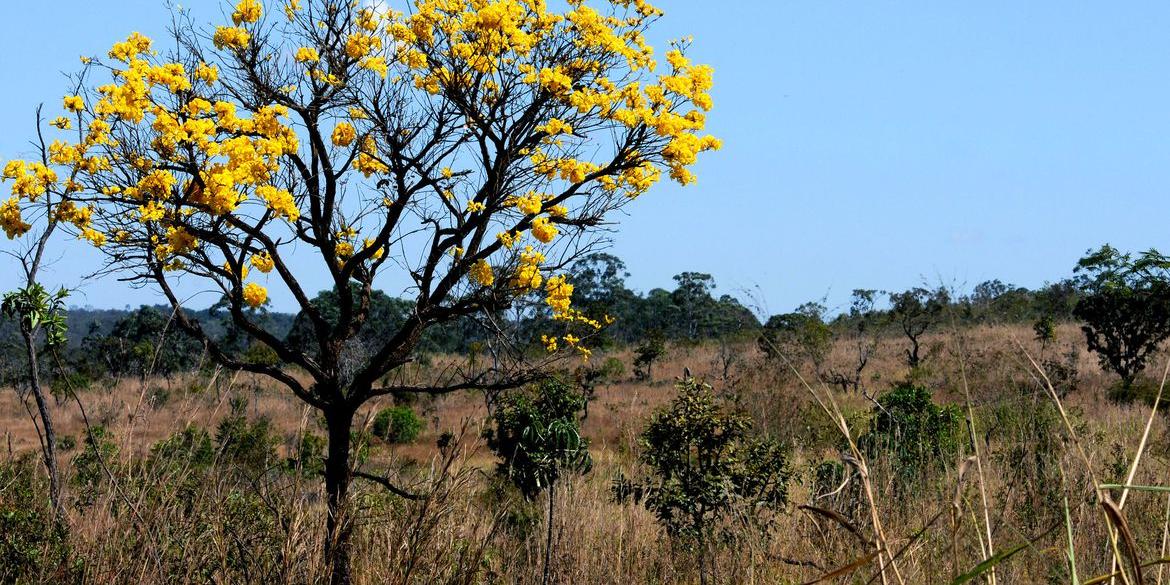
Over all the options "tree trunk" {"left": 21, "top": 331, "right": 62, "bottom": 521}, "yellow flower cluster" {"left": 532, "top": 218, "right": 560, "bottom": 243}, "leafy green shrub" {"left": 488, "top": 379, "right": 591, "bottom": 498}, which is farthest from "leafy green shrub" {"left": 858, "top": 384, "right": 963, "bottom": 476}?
"tree trunk" {"left": 21, "top": 331, "right": 62, "bottom": 521}

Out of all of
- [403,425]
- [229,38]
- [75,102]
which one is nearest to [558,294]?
[229,38]

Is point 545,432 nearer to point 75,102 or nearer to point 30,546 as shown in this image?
point 30,546

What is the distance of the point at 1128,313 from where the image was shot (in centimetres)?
2111

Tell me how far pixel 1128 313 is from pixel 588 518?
60.7ft

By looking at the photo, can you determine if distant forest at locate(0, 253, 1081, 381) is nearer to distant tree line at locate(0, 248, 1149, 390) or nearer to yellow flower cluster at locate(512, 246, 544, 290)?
distant tree line at locate(0, 248, 1149, 390)

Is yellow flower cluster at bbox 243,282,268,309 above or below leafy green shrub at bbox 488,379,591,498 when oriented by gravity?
above

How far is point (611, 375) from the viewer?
97.7 feet

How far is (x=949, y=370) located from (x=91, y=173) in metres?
20.4

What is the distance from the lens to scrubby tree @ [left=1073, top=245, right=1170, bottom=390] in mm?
20734

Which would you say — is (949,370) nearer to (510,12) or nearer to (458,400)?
(458,400)

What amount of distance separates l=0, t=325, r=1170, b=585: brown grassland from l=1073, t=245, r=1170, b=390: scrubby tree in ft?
33.8

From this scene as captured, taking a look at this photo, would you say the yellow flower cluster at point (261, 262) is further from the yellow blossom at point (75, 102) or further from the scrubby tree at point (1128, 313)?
the scrubby tree at point (1128, 313)

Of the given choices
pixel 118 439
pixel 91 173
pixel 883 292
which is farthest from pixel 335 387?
pixel 883 292

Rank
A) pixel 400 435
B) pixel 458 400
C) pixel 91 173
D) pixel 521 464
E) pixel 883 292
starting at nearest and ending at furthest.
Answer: pixel 91 173, pixel 521 464, pixel 400 435, pixel 458 400, pixel 883 292
